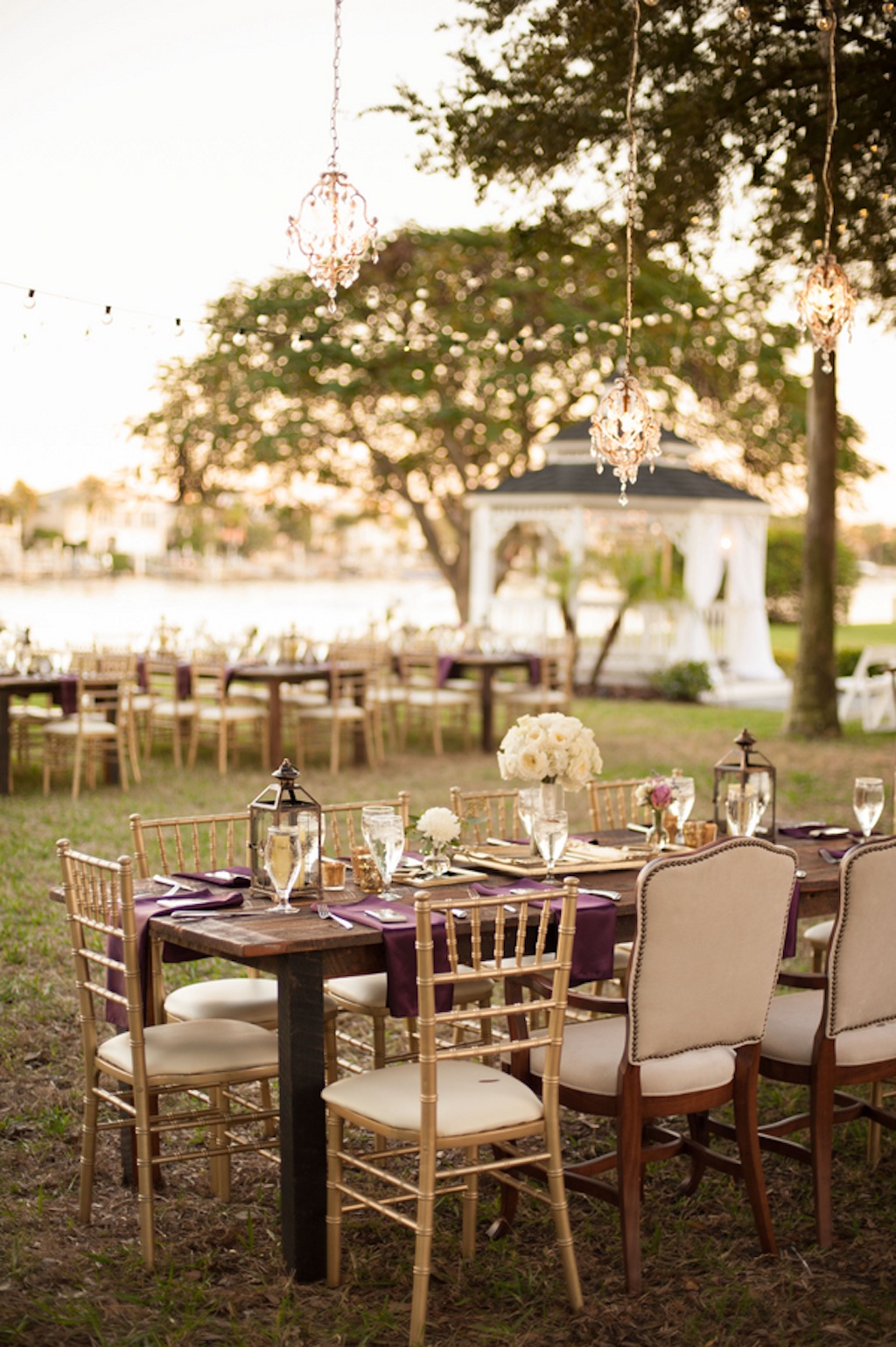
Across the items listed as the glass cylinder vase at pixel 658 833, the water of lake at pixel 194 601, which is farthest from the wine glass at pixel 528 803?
the water of lake at pixel 194 601

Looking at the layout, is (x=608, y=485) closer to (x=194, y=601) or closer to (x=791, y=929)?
(x=194, y=601)

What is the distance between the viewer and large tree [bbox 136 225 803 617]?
19953 millimetres

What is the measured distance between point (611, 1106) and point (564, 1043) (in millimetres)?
230

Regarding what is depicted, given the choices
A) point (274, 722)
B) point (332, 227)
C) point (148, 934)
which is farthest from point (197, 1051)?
point (274, 722)

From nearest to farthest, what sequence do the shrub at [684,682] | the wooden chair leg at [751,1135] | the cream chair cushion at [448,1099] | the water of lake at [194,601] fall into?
the cream chair cushion at [448,1099], the wooden chair leg at [751,1135], the shrub at [684,682], the water of lake at [194,601]

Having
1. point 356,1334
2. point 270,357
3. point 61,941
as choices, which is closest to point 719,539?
point 270,357

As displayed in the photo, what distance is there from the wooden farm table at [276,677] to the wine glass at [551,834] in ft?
25.0

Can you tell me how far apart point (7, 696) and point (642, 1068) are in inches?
313

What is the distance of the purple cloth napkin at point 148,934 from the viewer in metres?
3.91

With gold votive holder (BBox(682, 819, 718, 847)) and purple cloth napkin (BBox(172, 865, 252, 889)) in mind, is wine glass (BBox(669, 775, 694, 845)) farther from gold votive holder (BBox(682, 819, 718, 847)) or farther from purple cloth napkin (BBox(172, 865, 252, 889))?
purple cloth napkin (BBox(172, 865, 252, 889))

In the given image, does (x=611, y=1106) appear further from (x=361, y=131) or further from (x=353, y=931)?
(x=361, y=131)

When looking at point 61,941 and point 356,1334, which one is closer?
point 356,1334

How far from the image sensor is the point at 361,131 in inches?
382

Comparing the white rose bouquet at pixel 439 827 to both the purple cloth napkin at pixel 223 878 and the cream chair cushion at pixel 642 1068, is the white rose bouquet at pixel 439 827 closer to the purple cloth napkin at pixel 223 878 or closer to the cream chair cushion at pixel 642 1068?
the purple cloth napkin at pixel 223 878
